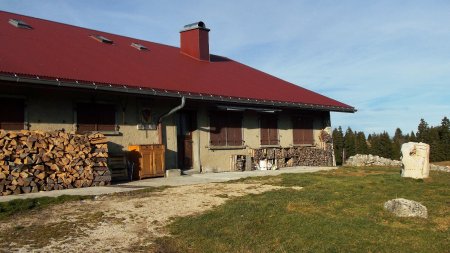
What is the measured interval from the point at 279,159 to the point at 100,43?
8.60 meters

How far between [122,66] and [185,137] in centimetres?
334

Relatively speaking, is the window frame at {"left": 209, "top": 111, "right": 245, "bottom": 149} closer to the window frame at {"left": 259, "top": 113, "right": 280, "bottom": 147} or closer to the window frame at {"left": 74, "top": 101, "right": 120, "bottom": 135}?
the window frame at {"left": 259, "top": 113, "right": 280, "bottom": 147}

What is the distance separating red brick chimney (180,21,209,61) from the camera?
70.0ft

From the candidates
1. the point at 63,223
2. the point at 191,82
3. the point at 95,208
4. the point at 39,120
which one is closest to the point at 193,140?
the point at 191,82

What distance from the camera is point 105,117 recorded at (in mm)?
13156

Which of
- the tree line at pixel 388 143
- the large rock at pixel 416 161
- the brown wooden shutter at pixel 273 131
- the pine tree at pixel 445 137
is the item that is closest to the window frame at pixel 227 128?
the brown wooden shutter at pixel 273 131

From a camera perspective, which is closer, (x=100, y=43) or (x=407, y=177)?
(x=407, y=177)

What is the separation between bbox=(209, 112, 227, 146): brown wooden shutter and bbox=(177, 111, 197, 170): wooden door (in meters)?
0.78

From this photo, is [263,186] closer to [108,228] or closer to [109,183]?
[109,183]

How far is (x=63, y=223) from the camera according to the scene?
6750 mm

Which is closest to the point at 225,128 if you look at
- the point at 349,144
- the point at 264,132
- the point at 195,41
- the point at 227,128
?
the point at 227,128

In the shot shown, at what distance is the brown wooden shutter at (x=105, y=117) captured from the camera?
13.0 meters

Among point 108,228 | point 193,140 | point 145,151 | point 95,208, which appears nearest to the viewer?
point 108,228

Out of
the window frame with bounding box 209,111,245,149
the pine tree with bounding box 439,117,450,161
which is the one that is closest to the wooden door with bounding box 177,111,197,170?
the window frame with bounding box 209,111,245,149
